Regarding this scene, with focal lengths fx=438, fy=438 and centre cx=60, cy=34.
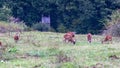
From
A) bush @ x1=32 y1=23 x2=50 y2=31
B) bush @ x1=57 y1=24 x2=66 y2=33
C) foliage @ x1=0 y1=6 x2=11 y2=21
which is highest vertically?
foliage @ x1=0 y1=6 x2=11 y2=21

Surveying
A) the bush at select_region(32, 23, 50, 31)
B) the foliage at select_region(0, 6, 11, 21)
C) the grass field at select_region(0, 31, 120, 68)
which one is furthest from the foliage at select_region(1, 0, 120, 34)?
the grass field at select_region(0, 31, 120, 68)

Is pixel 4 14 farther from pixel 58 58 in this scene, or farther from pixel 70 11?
pixel 58 58

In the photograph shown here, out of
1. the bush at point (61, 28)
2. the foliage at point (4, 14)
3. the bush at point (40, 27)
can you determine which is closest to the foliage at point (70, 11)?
the bush at point (61, 28)

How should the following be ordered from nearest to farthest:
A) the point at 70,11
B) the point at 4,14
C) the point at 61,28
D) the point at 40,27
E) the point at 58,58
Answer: the point at 58,58
the point at 4,14
the point at 40,27
the point at 61,28
the point at 70,11

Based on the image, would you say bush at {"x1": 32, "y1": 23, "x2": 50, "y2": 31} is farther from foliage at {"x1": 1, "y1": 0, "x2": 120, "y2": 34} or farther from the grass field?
the grass field

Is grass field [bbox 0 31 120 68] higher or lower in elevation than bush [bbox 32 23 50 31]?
higher

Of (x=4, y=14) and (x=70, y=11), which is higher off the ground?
(x=4, y=14)

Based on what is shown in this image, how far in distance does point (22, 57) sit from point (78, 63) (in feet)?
8.79

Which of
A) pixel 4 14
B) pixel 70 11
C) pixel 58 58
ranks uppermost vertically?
pixel 58 58

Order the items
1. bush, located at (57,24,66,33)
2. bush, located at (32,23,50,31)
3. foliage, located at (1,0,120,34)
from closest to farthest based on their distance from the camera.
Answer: bush, located at (32,23,50,31) → bush, located at (57,24,66,33) → foliage, located at (1,0,120,34)

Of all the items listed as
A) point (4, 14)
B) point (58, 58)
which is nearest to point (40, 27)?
point (4, 14)

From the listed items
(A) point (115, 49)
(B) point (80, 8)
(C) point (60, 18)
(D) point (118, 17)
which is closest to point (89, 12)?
(B) point (80, 8)

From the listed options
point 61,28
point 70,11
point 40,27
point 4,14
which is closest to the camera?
point 4,14

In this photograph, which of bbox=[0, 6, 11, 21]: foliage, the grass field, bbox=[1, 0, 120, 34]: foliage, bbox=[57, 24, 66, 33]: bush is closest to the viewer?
the grass field
